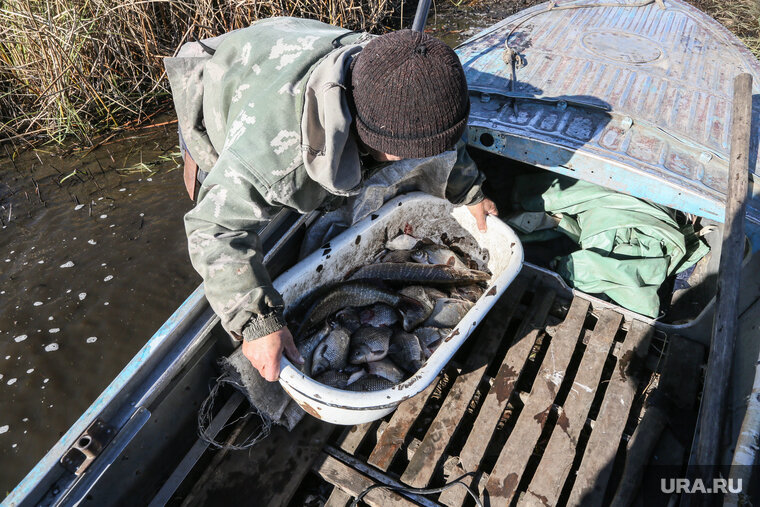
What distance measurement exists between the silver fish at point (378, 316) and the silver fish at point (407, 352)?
0.38ft

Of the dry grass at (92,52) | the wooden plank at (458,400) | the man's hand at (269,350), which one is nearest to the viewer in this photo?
the man's hand at (269,350)

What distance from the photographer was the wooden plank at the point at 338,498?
7.33 ft

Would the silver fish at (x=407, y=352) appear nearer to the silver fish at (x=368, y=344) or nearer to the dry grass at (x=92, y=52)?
the silver fish at (x=368, y=344)

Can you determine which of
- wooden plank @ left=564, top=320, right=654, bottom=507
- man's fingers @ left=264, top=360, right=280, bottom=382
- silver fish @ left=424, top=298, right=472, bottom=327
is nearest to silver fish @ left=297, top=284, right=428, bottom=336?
silver fish @ left=424, top=298, right=472, bottom=327

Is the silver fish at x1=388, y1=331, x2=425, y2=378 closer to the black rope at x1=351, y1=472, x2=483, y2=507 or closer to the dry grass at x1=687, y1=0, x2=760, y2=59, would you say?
the black rope at x1=351, y1=472, x2=483, y2=507

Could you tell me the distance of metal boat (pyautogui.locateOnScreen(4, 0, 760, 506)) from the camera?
2059mm

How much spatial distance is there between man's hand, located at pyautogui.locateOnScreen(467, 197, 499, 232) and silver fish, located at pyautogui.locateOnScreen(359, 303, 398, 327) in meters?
0.76

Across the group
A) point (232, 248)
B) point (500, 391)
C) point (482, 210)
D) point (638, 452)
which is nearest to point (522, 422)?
point (500, 391)

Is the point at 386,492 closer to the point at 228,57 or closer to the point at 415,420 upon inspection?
the point at 415,420

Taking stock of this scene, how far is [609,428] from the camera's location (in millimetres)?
2408

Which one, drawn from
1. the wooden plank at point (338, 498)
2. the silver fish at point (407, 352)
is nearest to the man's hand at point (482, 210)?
the silver fish at point (407, 352)

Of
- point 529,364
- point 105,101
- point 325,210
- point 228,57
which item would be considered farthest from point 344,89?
point 105,101

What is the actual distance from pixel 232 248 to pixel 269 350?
45cm

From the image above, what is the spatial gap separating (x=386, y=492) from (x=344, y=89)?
5.91 ft
